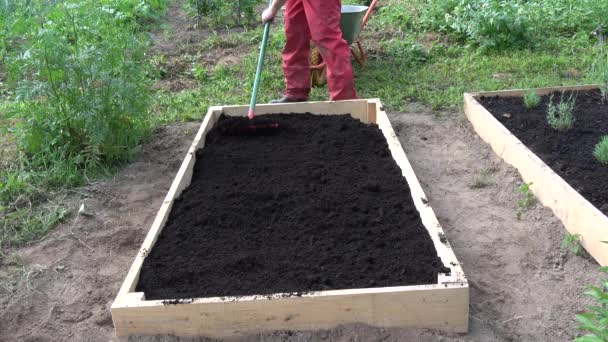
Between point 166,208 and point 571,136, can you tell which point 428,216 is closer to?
point 166,208

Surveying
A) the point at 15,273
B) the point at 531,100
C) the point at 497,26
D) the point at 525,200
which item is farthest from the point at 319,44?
the point at 15,273

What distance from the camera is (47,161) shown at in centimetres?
460

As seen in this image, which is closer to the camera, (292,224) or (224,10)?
(292,224)

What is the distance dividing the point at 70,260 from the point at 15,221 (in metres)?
0.69

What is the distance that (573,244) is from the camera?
128 inches

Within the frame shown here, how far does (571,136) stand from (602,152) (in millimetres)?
496

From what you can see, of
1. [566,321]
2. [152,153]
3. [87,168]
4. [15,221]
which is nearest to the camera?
[566,321]

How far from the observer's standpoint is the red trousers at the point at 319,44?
5.06 meters

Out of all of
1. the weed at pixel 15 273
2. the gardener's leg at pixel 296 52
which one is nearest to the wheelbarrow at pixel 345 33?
the gardener's leg at pixel 296 52

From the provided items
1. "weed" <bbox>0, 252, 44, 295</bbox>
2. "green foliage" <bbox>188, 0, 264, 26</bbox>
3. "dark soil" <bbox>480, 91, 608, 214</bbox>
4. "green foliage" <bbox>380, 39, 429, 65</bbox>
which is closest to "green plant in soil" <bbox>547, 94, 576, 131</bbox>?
"dark soil" <bbox>480, 91, 608, 214</bbox>

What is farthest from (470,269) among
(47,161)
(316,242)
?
(47,161)

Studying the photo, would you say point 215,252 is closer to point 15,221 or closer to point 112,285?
point 112,285

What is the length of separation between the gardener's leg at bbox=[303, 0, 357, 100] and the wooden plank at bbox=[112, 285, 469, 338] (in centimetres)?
287

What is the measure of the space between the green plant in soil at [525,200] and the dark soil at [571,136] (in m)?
0.21
